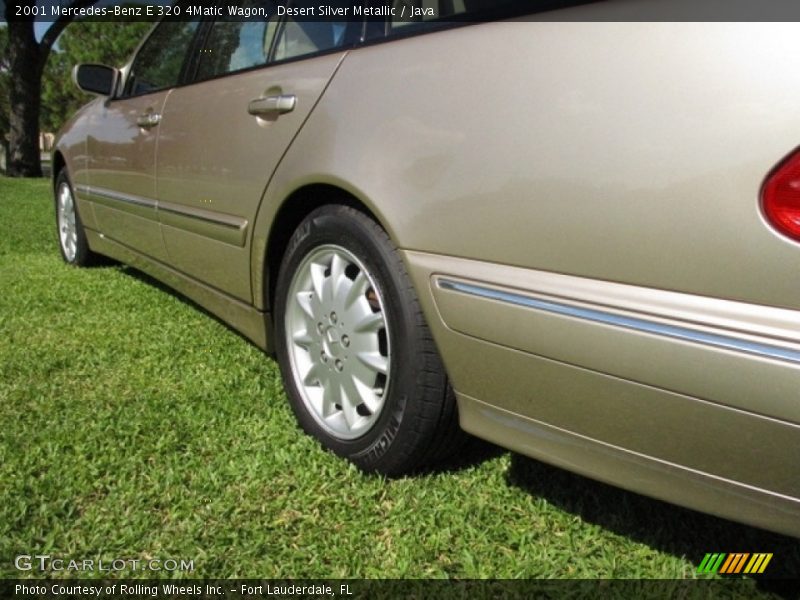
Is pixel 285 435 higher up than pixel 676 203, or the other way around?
pixel 676 203

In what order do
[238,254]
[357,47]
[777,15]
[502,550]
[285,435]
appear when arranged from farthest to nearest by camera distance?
1. [238,254]
2. [285,435]
3. [357,47]
4. [502,550]
5. [777,15]

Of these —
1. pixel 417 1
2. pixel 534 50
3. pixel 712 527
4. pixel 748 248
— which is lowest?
pixel 712 527

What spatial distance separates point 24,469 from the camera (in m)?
2.11

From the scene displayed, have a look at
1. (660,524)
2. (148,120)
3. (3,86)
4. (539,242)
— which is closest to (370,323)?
(539,242)

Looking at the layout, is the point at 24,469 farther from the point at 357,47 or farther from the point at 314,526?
the point at 357,47

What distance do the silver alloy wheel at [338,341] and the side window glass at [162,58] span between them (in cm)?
149

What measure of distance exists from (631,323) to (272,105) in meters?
1.37

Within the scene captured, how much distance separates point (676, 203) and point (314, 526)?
118 cm

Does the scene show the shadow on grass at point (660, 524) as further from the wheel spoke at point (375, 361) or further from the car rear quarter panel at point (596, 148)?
the car rear quarter panel at point (596, 148)

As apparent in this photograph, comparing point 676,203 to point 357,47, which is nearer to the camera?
point 676,203

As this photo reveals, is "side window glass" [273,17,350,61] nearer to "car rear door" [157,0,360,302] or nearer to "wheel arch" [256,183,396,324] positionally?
"car rear door" [157,0,360,302]

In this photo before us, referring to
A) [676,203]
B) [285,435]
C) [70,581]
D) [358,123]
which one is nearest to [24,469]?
[70,581]

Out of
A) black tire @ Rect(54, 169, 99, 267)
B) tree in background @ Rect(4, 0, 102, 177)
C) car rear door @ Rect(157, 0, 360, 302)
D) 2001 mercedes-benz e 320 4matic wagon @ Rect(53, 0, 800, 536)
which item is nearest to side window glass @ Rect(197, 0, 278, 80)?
car rear door @ Rect(157, 0, 360, 302)

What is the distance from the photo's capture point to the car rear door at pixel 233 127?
2238mm
